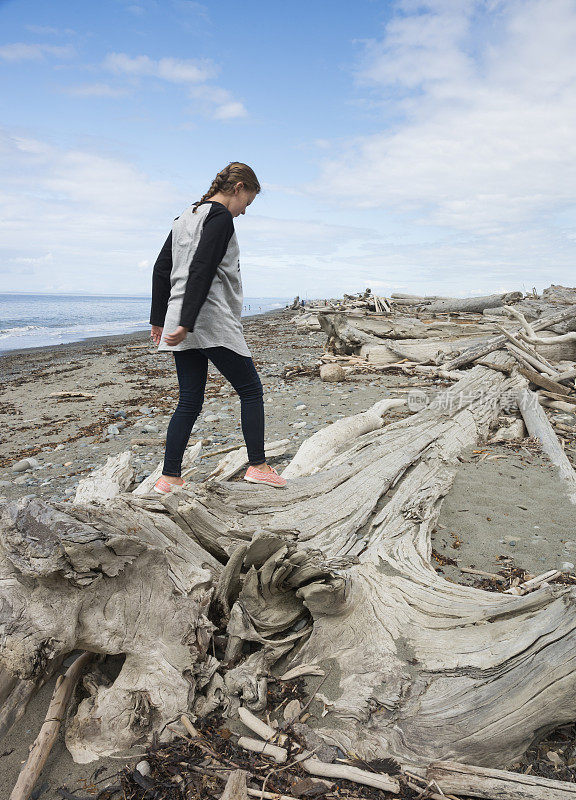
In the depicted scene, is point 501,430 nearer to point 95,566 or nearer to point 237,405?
point 237,405

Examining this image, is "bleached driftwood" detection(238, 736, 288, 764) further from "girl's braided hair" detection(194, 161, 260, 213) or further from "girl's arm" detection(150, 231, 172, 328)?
"girl's braided hair" detection(194, 161, 260, 213)

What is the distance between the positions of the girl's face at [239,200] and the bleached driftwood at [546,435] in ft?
12.5

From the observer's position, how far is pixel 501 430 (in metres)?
6.77

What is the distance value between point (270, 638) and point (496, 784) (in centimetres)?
116

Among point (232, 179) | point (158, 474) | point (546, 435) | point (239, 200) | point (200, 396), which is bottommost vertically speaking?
point (158, 474)

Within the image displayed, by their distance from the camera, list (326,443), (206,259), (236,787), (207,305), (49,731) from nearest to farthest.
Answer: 1. (236,787)
2. (49,731)
3. (206,259)
4. (207,305)
5. (326,443)

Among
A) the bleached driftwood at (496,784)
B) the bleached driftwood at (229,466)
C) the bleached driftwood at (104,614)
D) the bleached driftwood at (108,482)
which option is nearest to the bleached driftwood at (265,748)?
the bleached driftwood at (104,614)

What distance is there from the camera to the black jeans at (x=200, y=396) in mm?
3631

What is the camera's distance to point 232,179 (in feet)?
11.5

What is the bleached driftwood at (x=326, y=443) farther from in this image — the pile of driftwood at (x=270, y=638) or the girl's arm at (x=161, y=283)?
the girl's arm at (x=161, y=283)

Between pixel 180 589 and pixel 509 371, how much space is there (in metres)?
8.46

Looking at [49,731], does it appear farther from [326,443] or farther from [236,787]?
[326,443]

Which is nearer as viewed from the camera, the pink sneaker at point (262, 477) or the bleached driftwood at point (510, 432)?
the pink sneaker at point (262, 477)

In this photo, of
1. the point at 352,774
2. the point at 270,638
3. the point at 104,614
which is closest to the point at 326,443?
the point at 270,638
